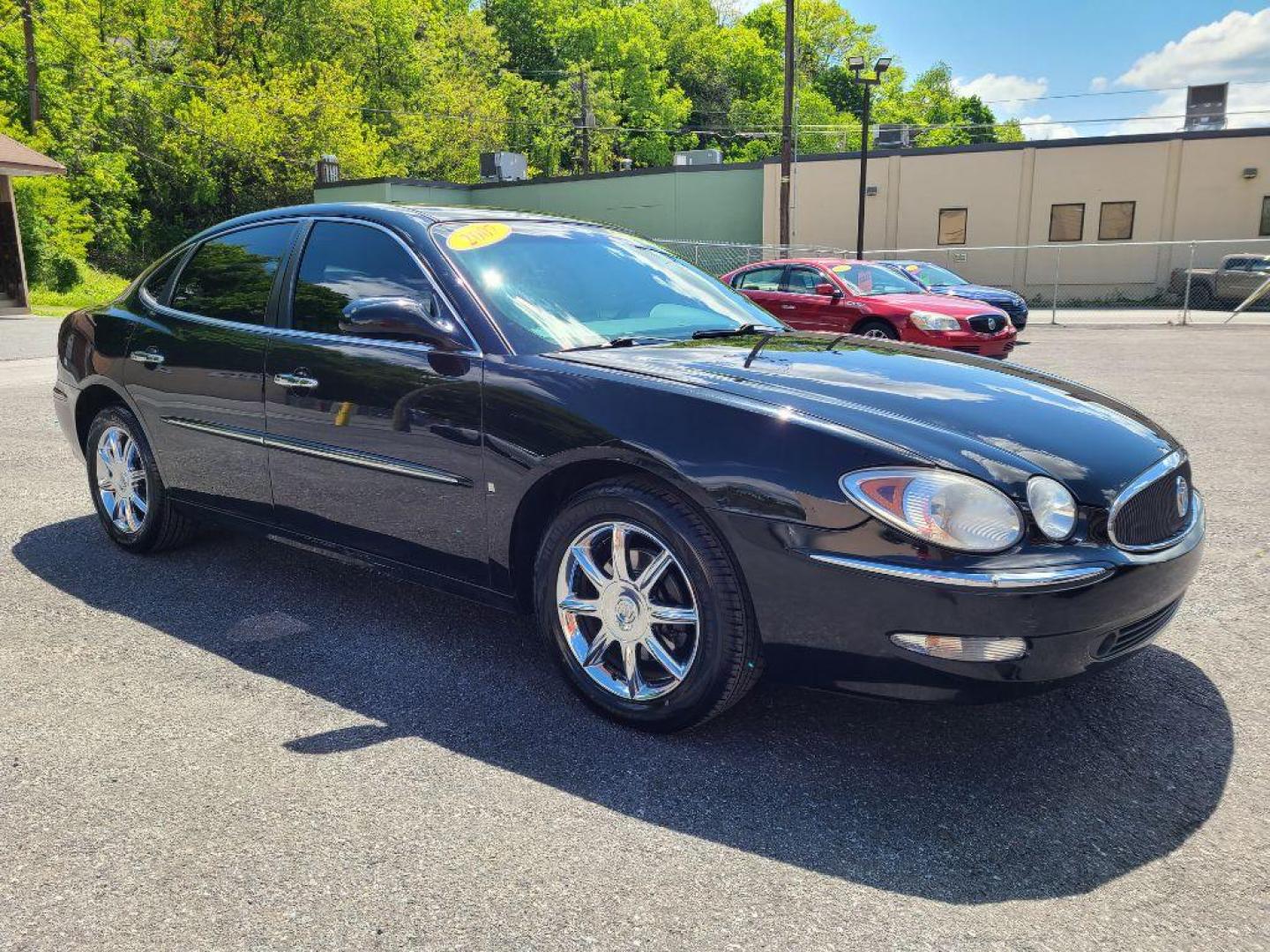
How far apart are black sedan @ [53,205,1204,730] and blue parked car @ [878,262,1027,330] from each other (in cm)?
1360

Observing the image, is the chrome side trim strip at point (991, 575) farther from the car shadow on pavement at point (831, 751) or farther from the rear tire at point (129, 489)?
the rear tire at point (129, 489)

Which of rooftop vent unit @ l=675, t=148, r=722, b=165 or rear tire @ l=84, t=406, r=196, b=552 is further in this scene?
rooftop vent unit @ l=675, t=148, r=722, b=165

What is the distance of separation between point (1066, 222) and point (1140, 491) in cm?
3280

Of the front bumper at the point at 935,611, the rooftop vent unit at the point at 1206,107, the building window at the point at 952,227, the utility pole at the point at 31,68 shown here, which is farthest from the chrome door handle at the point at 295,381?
the rooftop vent unit at the point at 1206,107

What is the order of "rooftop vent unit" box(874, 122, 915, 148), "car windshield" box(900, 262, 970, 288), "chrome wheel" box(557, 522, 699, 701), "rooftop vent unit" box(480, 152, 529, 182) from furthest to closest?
"rooftop vent unit" box(874, 122, 915, 148), "rooftop vent unit" box(480, 152, 529, 182), "car windshield" box(900, 262, 970, 288), "chrome wheel" box(557, 522, 699, 701)

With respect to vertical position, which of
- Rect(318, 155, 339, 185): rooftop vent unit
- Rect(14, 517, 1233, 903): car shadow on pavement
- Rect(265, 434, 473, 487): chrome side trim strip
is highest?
Rect(318, 155, 339, 185): rooftop vent unit

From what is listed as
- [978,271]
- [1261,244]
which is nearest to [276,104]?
[978,271]

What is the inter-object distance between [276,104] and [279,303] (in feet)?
142

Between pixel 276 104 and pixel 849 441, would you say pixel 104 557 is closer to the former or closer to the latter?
pixel 849 441

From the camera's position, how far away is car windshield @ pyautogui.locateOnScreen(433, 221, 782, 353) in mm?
3402

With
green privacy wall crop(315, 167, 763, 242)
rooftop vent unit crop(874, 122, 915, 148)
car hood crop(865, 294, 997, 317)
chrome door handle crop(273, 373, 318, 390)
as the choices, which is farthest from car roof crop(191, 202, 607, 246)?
rooftop vent unit crop(874, 122, 915, 148)

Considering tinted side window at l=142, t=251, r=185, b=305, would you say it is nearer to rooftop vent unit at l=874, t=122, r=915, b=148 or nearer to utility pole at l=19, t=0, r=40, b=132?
utility pole at l=19, t=0, r=40, b=132

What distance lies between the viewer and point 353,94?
1911 inches

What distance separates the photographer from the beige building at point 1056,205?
1198 inches
